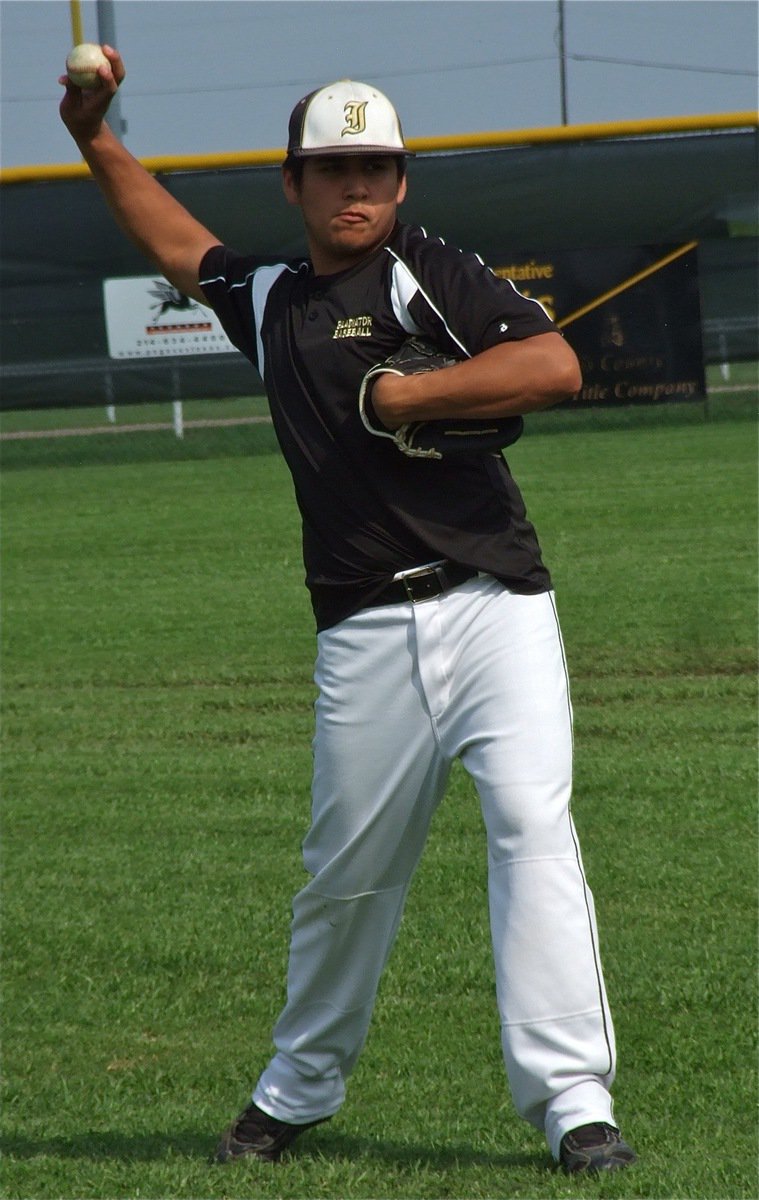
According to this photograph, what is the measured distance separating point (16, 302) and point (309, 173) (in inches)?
415

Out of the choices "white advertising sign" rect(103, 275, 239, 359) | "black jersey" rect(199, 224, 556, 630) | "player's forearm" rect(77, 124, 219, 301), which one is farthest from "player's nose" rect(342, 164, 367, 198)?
"white advertising sign" rect(103, 275, 239, 359)

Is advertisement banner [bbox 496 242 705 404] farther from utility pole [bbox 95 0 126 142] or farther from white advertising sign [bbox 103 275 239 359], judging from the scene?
utility pole [bbox 95 0 126 142]

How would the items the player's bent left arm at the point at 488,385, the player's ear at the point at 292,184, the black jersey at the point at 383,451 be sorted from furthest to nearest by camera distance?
the player's ear at the point at 292,184 < the black jersey at the point at 383,451 < the player's bent left arm at the point at 488,385

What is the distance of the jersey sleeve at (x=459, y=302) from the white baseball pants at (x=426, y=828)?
1.54 feet

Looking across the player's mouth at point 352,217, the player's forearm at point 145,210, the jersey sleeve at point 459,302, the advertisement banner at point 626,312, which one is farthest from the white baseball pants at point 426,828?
the advertisement banner at point 626,312

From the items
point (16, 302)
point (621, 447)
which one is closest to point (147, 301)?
point (16, 302)

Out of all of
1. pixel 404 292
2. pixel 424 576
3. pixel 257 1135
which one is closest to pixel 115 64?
pixel 404 292

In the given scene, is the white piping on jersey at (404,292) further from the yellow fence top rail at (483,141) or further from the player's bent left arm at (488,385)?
the yellow fence top rail at (483,141)

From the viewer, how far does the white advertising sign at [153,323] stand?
13.2 metres

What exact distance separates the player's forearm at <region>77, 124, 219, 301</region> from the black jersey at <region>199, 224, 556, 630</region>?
0.55m

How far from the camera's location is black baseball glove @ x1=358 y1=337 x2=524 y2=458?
2.94 m

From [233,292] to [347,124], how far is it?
1.57ft

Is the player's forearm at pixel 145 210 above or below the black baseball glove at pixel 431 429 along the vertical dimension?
above

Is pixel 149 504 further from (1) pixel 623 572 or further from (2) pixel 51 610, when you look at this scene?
(1) pixel 623 572
